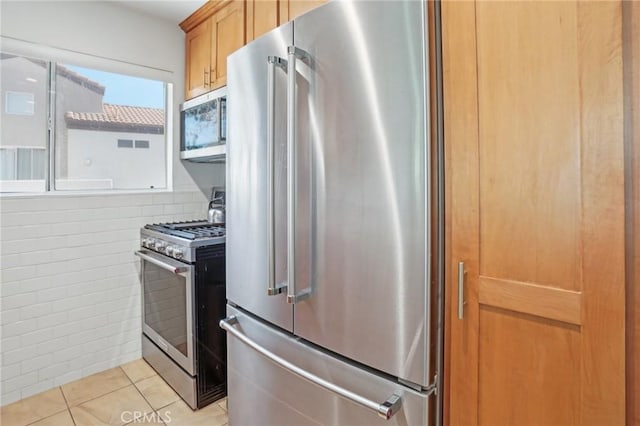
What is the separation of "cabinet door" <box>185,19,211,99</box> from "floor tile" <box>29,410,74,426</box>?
7.11 feet

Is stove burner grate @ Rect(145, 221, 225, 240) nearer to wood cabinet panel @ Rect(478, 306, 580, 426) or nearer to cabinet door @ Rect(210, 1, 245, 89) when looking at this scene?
cabinet door @ Rect(210, 1, 245, 89)

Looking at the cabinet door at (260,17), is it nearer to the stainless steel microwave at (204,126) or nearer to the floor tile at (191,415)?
the stainless steel microwave at (204,126)

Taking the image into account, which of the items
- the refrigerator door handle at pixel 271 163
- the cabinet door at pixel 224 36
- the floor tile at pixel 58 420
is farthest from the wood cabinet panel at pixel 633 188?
the floor tile at pixel 58 420

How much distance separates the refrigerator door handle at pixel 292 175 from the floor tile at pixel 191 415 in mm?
1237

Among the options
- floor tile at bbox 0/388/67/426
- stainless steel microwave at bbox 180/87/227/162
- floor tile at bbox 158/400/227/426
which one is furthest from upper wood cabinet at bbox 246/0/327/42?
floor tile at bbox 0/388/67/426

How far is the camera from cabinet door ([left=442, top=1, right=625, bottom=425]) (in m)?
0.71

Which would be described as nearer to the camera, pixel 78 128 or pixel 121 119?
pixel 78 128

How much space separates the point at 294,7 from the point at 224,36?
810 millimetres

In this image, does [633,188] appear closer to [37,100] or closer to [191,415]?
[191,415]

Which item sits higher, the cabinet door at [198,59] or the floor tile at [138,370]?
the cabinet door at [198,59]

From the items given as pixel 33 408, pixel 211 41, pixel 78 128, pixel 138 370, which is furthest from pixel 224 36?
pixel 33 408

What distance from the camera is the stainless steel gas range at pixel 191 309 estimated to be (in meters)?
1.98

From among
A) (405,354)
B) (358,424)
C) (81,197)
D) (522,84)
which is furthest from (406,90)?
(81,197)

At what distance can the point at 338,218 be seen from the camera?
1083 millimetres
